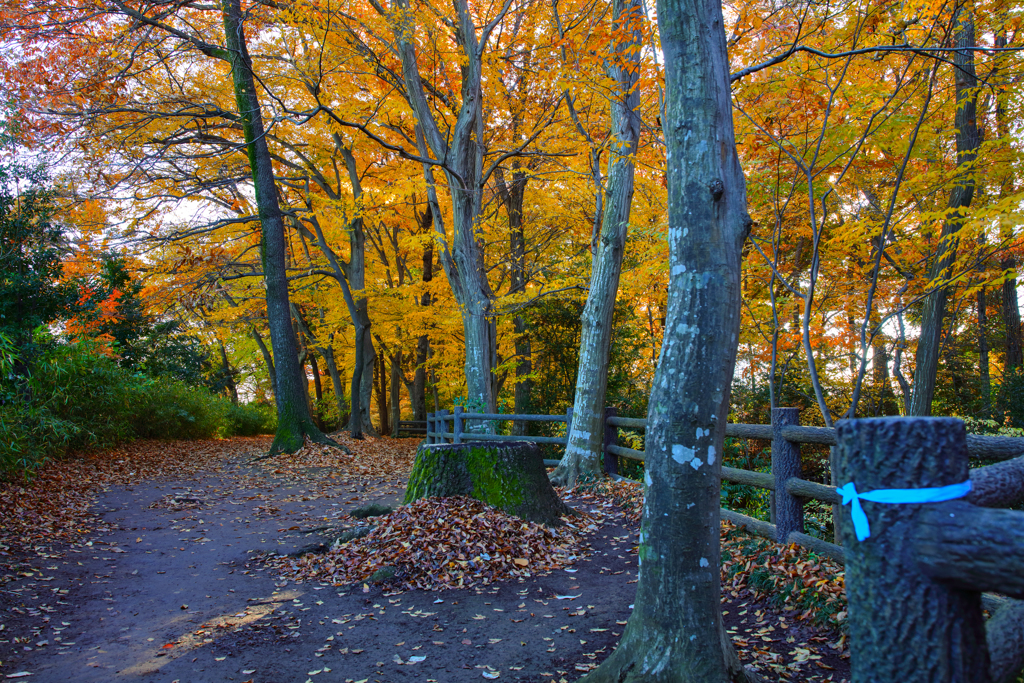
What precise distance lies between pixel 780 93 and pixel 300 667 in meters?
7.99

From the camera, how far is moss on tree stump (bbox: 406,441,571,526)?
19.5 ft

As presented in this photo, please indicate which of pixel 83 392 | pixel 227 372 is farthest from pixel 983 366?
pixel 227 372

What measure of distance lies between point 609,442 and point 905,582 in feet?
23.7

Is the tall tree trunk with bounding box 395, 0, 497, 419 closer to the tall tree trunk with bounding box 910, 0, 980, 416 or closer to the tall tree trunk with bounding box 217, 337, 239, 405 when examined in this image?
the tall tree trunk with bounding box 910, 0, 980, 416

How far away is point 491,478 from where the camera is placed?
6.02 m

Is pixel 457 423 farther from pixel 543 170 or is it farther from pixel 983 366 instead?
pixel 983 366

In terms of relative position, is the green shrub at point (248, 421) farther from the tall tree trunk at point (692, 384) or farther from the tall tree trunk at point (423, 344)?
the tall tree trunk at point (692, 384)

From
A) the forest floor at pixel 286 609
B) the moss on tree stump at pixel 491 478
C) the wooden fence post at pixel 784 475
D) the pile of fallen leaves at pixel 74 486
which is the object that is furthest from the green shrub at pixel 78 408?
the wooden fence post at pixel 784 475

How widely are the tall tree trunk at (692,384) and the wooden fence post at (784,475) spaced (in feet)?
6.98

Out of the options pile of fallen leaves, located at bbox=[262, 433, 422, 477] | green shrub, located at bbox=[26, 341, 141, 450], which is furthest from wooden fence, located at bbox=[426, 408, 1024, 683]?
green shrub, located at bbox=[26, 341, 141, 450]

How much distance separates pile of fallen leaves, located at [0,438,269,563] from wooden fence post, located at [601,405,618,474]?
20.6 feet

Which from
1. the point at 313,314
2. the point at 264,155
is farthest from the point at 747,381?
the point at 313,314

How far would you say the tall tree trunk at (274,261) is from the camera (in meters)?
12.6

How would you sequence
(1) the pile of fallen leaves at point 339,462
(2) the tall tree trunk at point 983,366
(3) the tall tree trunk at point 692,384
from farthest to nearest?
(2) the tall tree trunk at point 983,366, (1) the pile of fallen leaves at point 339,462, (3) the tall tree trunk at point 692,384
